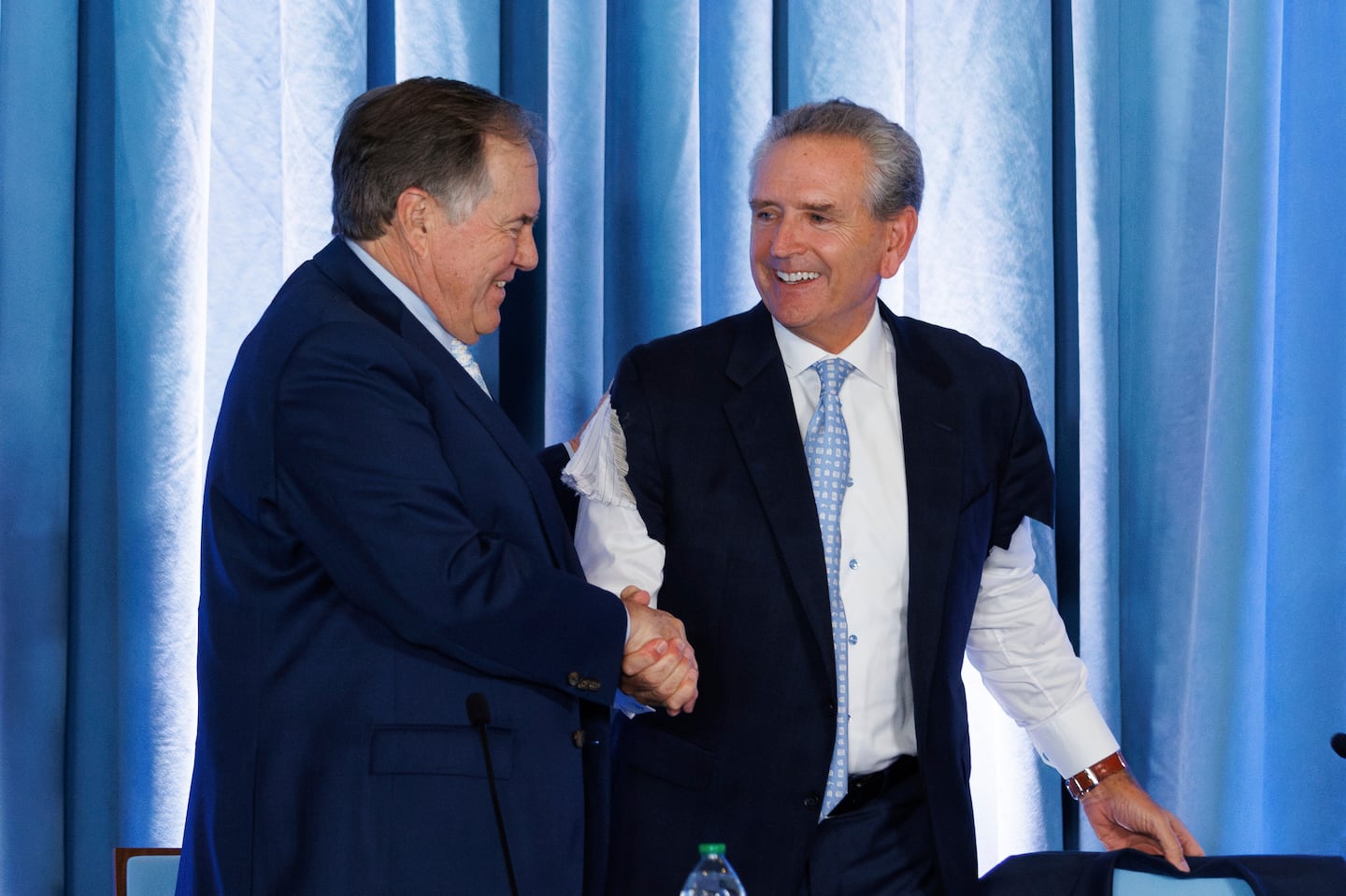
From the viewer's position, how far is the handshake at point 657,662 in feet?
5.59

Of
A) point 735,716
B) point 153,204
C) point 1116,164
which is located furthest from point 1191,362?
point 153,204

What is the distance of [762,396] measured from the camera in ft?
6.58

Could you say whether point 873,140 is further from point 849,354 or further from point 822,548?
point 822,548

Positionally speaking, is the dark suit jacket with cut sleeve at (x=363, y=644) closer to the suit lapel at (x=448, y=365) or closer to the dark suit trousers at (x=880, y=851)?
the suit lapel at (x=448, y=365)

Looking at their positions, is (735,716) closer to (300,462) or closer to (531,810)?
(531,810)

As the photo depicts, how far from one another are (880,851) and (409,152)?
112 centimetres

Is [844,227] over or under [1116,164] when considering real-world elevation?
under

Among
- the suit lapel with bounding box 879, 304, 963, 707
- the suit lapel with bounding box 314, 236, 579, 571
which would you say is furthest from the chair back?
the suit lapel with bounding box 879, 304, 963, 707

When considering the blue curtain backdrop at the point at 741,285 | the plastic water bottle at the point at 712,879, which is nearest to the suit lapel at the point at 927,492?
the plastic water bottle at the point at 712,879

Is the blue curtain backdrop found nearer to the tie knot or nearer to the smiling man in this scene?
the tie knot

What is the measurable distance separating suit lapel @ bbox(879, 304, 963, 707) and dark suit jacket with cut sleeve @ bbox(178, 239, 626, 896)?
19.3 inches

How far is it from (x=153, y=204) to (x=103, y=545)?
57 centimetres

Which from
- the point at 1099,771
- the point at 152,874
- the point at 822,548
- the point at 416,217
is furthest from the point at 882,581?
the point at 152,874

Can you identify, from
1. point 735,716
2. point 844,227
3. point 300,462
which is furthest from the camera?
point 844,227
